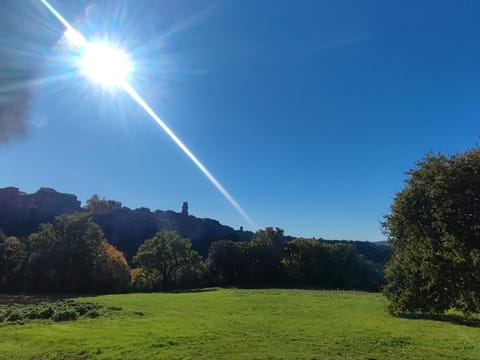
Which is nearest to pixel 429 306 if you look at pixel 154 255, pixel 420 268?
pixel 420 268

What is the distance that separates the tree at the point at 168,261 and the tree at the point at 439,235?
50965mm

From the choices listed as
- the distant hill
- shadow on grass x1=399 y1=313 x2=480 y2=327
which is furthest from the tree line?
shadow on grass x1=399 y1=313 x2=480 y2=327

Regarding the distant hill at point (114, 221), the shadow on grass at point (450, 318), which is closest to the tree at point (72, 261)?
the distant hill at point (114, 221)

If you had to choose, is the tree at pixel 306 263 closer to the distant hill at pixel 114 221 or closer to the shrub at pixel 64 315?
the distant hill at pixel 114 221

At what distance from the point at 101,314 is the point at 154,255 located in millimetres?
44733

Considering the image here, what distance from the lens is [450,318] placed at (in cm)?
2148

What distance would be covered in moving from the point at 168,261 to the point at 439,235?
2236 inches

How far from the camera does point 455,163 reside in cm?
1831

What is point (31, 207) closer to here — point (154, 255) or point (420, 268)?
point (154, 255)

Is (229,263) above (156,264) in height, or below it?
above

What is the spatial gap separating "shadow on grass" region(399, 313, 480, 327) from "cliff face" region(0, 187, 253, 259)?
90337 millimetres

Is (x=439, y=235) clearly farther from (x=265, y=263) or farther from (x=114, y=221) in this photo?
(x=114, y=221)

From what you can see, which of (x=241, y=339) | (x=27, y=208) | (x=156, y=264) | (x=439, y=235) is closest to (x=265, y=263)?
(x=156, y=264)

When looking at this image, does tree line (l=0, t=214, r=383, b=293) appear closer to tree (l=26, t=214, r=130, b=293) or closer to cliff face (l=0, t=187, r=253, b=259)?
tree (l=26, t=214, r=130, b=293)
